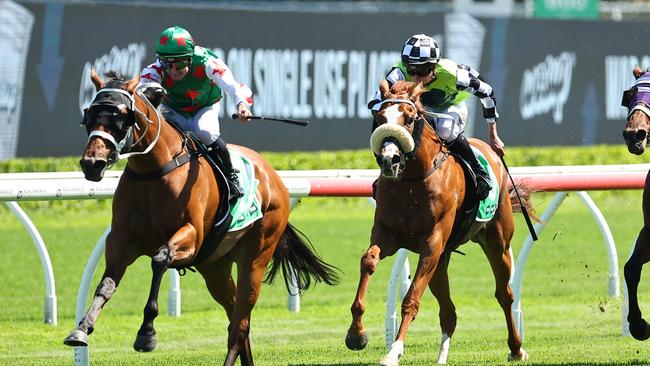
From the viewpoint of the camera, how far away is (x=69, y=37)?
45.9 feet

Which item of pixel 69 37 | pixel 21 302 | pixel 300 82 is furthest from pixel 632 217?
pixel 21 302

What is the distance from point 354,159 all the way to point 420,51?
9.13 m

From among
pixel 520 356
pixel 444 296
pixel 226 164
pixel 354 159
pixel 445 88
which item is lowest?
pixel 354 159

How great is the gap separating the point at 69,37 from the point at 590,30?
7.10m

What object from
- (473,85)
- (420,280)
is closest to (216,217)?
(420,280)

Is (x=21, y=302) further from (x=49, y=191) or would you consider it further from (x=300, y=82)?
(x=300, y=82)

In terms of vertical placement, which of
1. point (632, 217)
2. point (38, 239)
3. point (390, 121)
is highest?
point (390, 121)

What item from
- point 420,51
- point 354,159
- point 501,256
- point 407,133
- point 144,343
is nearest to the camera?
point 144,343

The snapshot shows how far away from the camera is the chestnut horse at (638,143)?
5984mm

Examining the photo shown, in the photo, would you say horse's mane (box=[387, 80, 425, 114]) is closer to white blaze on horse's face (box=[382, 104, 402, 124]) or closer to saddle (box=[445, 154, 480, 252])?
white blaze on horse's face (box=[382, 104, 402, 124])

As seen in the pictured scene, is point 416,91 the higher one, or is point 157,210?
point 416,91

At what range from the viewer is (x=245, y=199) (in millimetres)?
6570

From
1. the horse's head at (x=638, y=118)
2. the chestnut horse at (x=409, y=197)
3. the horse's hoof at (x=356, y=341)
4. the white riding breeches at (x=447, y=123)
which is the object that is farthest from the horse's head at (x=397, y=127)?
the horse's head at (x=638, y=118)

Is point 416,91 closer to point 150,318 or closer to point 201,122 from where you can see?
point 201,122
